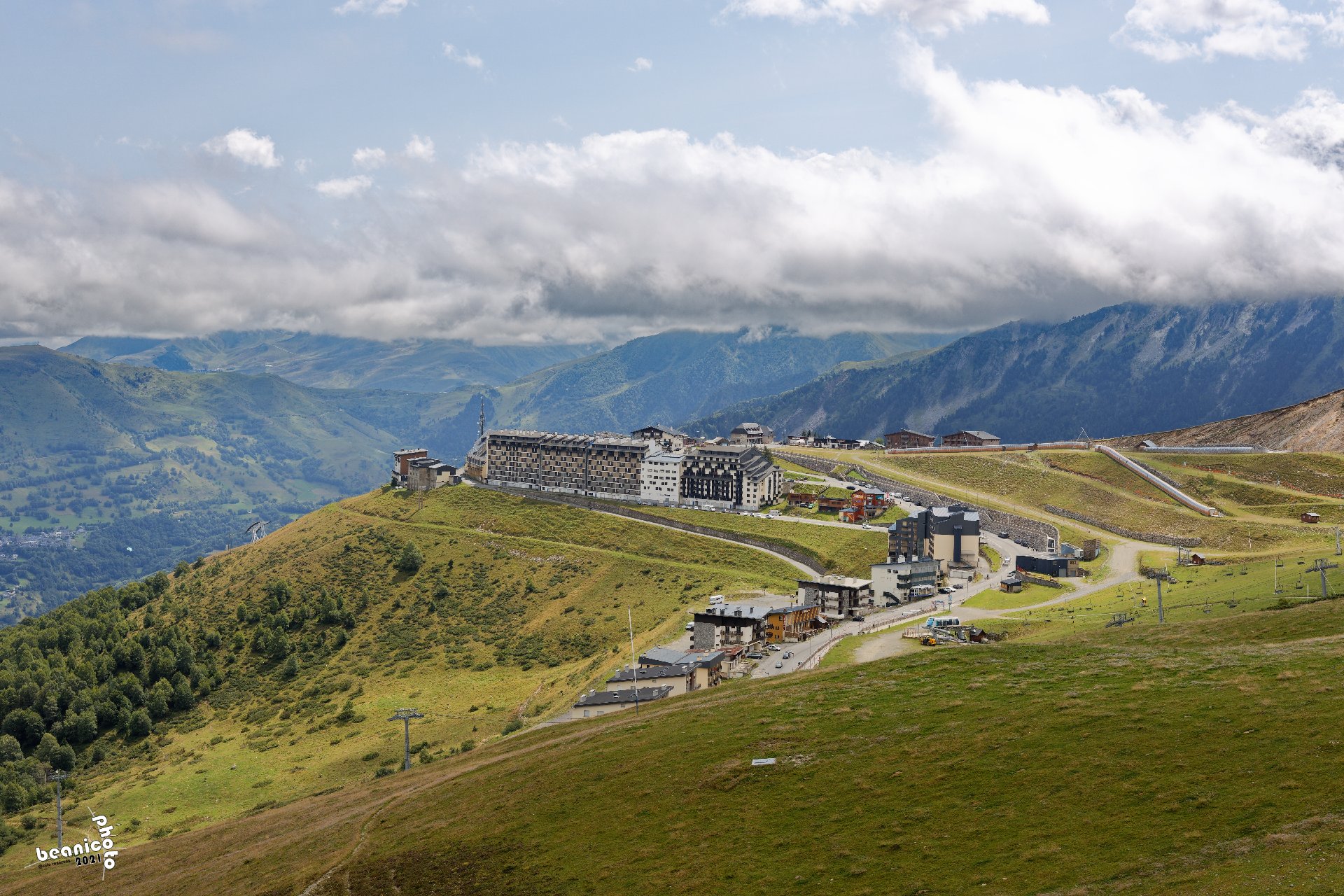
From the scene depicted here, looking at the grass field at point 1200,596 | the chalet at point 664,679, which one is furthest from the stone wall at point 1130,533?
the chalet at point 664,679

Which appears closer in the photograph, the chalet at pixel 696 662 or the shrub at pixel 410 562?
the chalet at pixel 696 662

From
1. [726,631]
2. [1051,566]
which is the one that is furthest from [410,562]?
[1051,566]

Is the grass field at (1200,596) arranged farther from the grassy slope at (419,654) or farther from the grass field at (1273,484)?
the grass field at (1273,484)

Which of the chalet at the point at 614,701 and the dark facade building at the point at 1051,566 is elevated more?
the dark facade building at the point at 1051,566

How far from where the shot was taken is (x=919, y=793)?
45.9 metres

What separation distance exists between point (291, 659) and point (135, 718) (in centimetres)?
2232

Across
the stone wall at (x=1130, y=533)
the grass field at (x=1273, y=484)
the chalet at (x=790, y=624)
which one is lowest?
the chalet at (x=790, y=624)

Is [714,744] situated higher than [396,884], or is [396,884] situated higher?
[714,744]

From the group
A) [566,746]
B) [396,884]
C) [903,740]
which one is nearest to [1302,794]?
[903,740]

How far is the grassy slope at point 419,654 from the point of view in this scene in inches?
4387

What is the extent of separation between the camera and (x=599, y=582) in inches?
6521

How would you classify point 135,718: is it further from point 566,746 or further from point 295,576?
point 566,746

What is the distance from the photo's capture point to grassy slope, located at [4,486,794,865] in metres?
111

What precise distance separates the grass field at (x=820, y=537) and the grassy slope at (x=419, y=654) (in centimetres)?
718
